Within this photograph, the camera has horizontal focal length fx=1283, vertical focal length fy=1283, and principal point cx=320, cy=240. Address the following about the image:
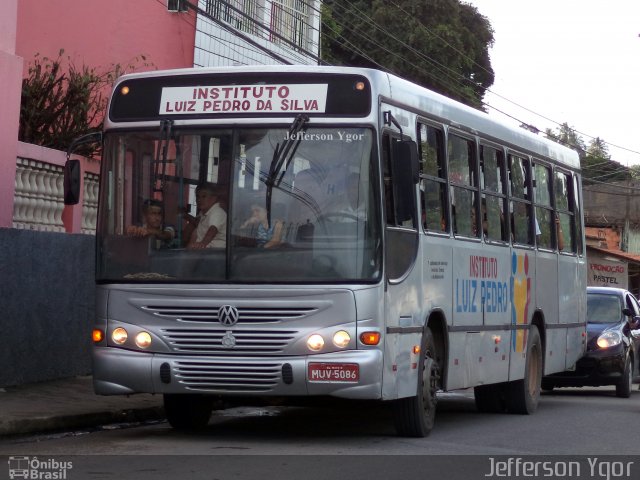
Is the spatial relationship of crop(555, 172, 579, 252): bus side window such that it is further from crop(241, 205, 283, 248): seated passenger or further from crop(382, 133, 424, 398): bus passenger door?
crop(241, 205, 283, 248): seated passenger

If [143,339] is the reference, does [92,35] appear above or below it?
above

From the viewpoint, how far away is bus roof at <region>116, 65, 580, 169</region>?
1037cm

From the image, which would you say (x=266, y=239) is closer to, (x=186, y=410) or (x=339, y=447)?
(x=339, y=447)

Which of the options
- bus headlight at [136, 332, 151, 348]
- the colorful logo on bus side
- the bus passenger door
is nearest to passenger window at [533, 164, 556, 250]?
the colorful logo on bus side

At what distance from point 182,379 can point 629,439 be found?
4348 mm

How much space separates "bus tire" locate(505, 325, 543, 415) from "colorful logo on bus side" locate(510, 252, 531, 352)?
345 millimetres

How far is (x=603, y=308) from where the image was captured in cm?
1981

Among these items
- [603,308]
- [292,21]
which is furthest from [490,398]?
[292,21]

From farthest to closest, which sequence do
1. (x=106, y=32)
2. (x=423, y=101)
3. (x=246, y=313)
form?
1. (x=106, y=32)
2. (x=423, y=101)
3. (x=246, y=313)

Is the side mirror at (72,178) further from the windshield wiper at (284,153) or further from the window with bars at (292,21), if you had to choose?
the window with bars at (292,21)

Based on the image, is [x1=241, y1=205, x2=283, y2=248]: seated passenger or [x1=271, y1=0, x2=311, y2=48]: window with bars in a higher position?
[x1=271, y1=0, x2=311, y2=48]: window with bars

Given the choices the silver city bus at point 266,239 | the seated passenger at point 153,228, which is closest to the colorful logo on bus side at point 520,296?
the silver city bus at point 266,239

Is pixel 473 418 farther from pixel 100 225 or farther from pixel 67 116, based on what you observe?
pixel 67 116

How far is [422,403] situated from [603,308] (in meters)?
9.44
